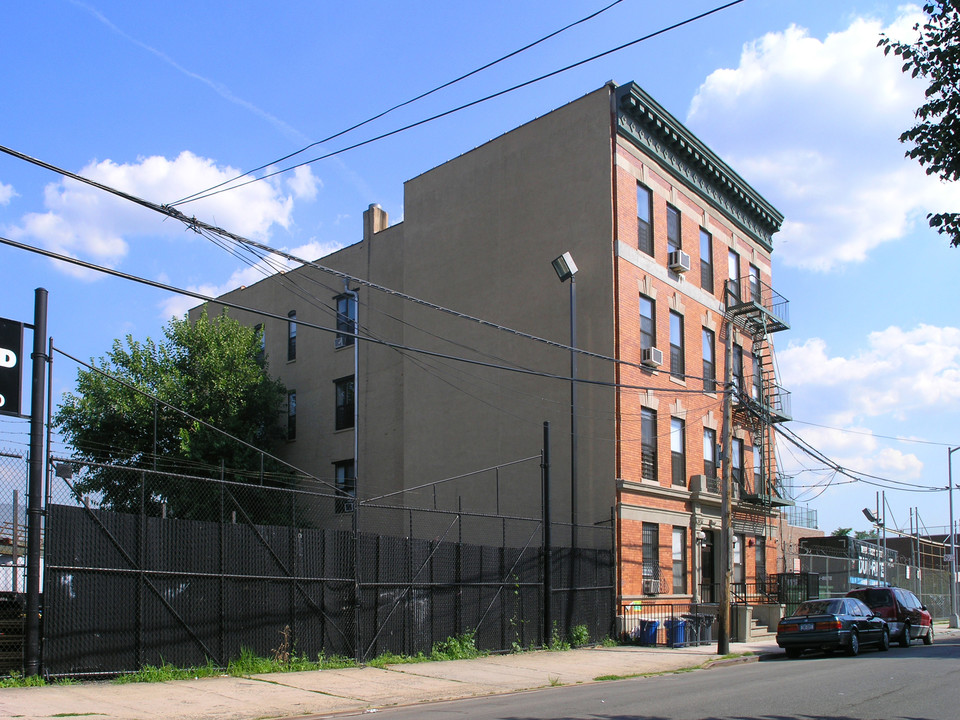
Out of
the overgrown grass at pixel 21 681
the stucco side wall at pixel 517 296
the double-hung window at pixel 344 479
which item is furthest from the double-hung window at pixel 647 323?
the overgrown grass at pixel 21 681

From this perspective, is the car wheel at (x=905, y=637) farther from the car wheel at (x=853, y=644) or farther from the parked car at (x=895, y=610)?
the car wheel at (x=853, y=644)

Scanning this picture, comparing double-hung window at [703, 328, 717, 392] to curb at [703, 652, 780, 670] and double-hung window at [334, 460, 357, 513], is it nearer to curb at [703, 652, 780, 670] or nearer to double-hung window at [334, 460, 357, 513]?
curb at [703, 652, 780, 670]

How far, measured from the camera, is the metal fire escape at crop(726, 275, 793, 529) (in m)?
32.3

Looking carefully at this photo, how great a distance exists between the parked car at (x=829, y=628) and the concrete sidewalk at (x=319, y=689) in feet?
8.62

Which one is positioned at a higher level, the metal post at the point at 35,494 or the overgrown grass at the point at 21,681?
the metal post at the point at 35,494

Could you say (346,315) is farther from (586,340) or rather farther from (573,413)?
(573,413)

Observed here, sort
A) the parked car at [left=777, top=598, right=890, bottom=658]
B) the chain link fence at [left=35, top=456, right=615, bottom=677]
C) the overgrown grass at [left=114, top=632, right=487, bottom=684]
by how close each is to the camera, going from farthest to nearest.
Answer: the parked car at [left=777, top=598, right=890, bottom=658]
the overgrown grass at [left=114, top=632, right=487, bottom=684]
the chain link fence at [left=35, top=456, right=615, bottom=677]

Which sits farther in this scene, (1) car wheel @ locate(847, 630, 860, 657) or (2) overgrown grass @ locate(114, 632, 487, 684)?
(1) car wheel @ locate(847, 630, 860, 657)

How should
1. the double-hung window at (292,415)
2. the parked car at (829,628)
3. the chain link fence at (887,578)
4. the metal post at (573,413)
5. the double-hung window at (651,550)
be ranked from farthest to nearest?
1. the double-hung window at (292,415)
2. the chain link fence at (887,578)
3. the double-hung window at (651,550)
4. the metal post at (573,413)
5. the parked car at (829,628)

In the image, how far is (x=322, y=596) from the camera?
1723 cm

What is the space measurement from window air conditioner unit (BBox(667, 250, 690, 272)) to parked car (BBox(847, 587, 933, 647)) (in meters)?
10.9

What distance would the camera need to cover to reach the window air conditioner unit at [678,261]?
2895 centimetres


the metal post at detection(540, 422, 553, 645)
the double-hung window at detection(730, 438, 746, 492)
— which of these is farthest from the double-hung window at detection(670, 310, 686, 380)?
the metal post at detection(540, 422, 553, 645)

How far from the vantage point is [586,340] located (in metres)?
26.8
